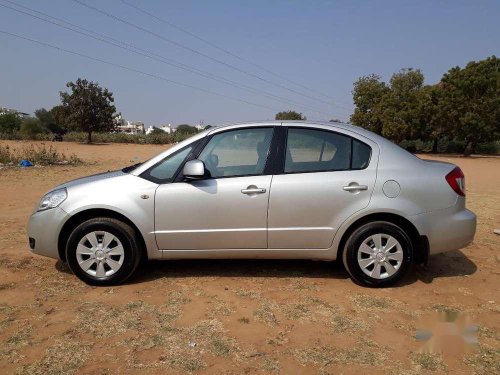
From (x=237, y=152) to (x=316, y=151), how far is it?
831 millimetres

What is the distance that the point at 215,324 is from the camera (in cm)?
353

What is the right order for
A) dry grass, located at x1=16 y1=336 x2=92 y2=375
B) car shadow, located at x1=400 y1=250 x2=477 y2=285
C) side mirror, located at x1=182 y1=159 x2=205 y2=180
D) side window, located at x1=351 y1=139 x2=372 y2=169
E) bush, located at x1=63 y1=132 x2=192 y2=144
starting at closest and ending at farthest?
dry grass, located at x1=16 y1=336 x2=92 y2=375 → side mirror, located at x1=182 y1=159 x2=205 y2=180 → side window, located at x1=351 y1=139 x2=372 y2=169 → car shadow, located at x1=400 y1=250 x2=477 y2=285 → bush, located at x1=63 y1=132 x2=192 y2=144

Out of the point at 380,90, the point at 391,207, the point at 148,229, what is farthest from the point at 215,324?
the point at 380,90

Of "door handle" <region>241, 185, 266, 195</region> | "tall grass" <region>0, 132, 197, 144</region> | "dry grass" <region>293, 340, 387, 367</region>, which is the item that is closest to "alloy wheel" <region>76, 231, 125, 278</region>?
"door handle" <region>241, 185, 266, 195</region>

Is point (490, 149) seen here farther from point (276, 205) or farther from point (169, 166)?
point (169, 166)

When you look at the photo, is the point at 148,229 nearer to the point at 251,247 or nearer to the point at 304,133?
the point at 251,247

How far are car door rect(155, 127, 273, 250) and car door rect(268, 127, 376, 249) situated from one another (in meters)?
0.15

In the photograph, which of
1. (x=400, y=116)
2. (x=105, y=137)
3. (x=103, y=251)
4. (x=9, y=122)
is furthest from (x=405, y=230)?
(x=9, y=122)

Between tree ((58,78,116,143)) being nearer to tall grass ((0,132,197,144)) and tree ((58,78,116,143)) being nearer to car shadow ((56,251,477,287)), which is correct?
tall grass ((0,132,197,144))

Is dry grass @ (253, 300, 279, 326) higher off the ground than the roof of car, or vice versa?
the roof of car

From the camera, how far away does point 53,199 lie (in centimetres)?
434

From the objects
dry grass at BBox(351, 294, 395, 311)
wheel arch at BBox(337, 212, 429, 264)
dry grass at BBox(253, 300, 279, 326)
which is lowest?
dry grass at BBox(253, 300, 279, 326)

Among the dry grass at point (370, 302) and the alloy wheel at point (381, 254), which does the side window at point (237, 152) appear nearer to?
the alloy wheel at point (381, 254)

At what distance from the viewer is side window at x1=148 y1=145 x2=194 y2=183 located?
4.30 meters
